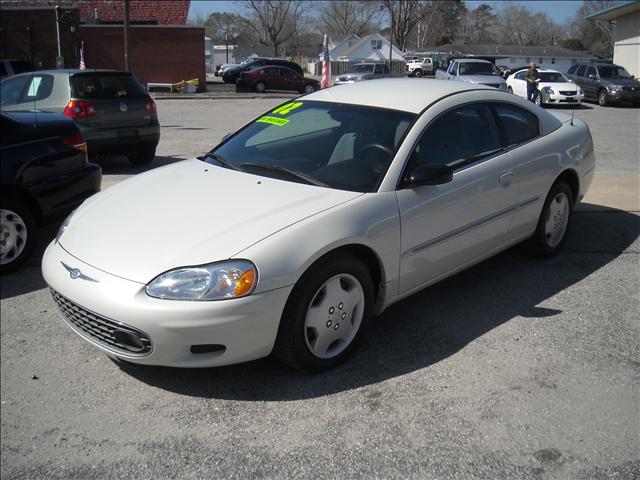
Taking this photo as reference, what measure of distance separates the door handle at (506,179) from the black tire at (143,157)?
6.77 metres

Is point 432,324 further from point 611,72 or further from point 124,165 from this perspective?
point 611,72

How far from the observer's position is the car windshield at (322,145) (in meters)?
3.95

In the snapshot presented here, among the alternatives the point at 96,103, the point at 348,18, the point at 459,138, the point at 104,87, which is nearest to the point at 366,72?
the point at 104,87

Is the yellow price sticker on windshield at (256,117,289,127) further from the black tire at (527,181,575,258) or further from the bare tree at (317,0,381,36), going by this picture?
the bare tree at (317,0,381,36)

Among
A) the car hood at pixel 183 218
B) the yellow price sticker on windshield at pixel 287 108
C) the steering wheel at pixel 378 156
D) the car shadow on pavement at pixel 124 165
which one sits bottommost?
the car shadow on pavement at pixel 124 165

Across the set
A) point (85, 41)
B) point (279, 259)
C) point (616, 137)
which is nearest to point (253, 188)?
point (279, 259)

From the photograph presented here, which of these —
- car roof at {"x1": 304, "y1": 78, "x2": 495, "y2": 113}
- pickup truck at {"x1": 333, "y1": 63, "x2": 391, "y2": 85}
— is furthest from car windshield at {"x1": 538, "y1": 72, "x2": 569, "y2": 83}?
car roof at {"x1": 304, "y1": 78, "x2": 495, "y2": 113}

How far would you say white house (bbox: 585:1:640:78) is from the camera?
3225cm

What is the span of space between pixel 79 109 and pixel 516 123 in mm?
6315

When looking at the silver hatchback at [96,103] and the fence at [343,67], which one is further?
the fence at [343,67]

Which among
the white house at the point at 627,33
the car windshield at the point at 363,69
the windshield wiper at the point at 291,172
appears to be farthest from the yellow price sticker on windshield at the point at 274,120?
the white house at the point at 627,33

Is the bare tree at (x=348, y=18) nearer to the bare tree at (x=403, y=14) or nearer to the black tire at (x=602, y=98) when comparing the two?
the bare tree at (x=403, y=14)

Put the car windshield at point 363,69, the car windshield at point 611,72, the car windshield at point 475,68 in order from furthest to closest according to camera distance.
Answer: the car windshield at point 363,69, the car windshield at point 611,72, the car windshield at point 475,68

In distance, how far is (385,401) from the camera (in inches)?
130
